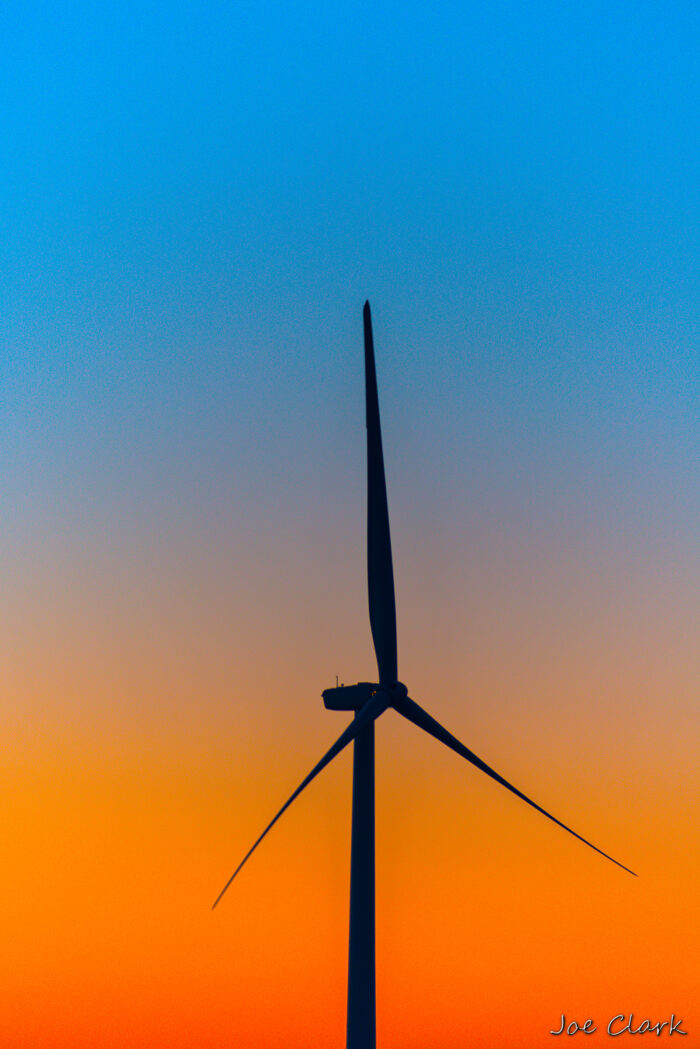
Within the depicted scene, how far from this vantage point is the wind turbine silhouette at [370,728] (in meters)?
28.5

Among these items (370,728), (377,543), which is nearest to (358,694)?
(370,728)

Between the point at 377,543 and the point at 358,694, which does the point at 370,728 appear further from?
the point at 377,543

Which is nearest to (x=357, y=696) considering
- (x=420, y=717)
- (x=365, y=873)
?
(x=420, y=717)

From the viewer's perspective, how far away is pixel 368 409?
1315 inches

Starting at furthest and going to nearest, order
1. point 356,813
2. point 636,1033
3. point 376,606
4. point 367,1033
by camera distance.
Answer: point 636,1033, point 376,606, point 356,813, point 367,1033

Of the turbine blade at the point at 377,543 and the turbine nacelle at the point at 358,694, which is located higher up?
the turbine blade at the point at 377,543

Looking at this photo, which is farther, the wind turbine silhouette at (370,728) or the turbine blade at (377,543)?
the turbine blade at (377,543)

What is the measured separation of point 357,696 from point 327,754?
7.14 feet

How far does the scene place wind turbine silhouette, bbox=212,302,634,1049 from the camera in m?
28.5

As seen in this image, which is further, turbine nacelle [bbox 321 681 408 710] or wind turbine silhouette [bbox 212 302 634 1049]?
turbine nacelle [bbox 321 681 408 710]

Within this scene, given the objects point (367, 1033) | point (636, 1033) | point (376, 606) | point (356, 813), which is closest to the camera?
point (367, 1033)

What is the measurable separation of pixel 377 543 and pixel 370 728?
5.99m

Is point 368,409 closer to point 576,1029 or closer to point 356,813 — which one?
point 356,813

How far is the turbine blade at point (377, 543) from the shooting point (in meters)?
31.9
